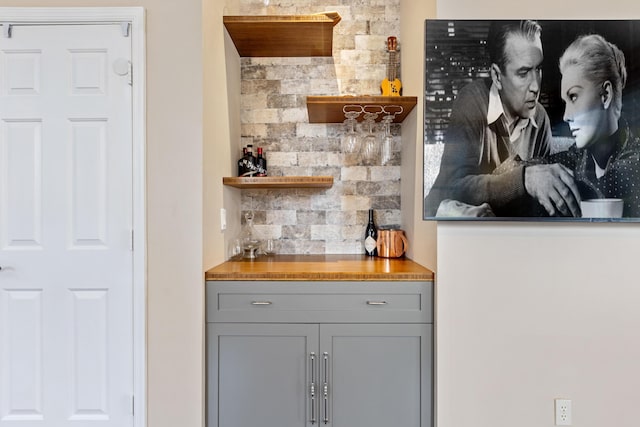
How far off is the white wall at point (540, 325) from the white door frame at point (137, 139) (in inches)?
54.3

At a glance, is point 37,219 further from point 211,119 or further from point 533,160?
point 533,160

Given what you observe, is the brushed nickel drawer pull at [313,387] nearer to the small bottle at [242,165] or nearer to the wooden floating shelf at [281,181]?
the wooden floating shelf at [281,181]

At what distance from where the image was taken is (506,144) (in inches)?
62.7

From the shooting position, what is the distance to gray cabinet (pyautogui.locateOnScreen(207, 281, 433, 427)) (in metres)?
1.68

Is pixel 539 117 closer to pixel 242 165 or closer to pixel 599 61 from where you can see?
pixel 599 61

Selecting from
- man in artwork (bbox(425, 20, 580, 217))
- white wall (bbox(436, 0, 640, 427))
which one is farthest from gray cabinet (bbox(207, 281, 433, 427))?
man in artwork (bbox(425, 20, 580, 217))

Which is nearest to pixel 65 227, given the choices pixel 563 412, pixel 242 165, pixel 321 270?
pixel 242 165

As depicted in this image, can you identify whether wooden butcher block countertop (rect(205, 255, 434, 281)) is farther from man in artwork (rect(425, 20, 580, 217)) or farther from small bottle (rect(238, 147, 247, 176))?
small bottle (rect(238, 147, 247, 176))

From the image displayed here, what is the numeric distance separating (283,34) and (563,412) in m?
2.38

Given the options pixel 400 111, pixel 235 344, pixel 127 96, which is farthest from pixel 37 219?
pixel 400 111

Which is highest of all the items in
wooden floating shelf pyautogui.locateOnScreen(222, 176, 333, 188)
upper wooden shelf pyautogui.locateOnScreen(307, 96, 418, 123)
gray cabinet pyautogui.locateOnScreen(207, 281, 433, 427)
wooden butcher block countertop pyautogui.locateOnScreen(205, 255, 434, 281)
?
upper wooden shelf pyautogui.locateOnScreen(307, 96, 418, 123)

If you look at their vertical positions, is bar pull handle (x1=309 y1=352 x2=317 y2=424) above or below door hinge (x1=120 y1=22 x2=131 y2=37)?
below

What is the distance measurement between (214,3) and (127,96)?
668mm

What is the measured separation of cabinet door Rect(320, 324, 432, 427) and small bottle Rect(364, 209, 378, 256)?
65 cm
